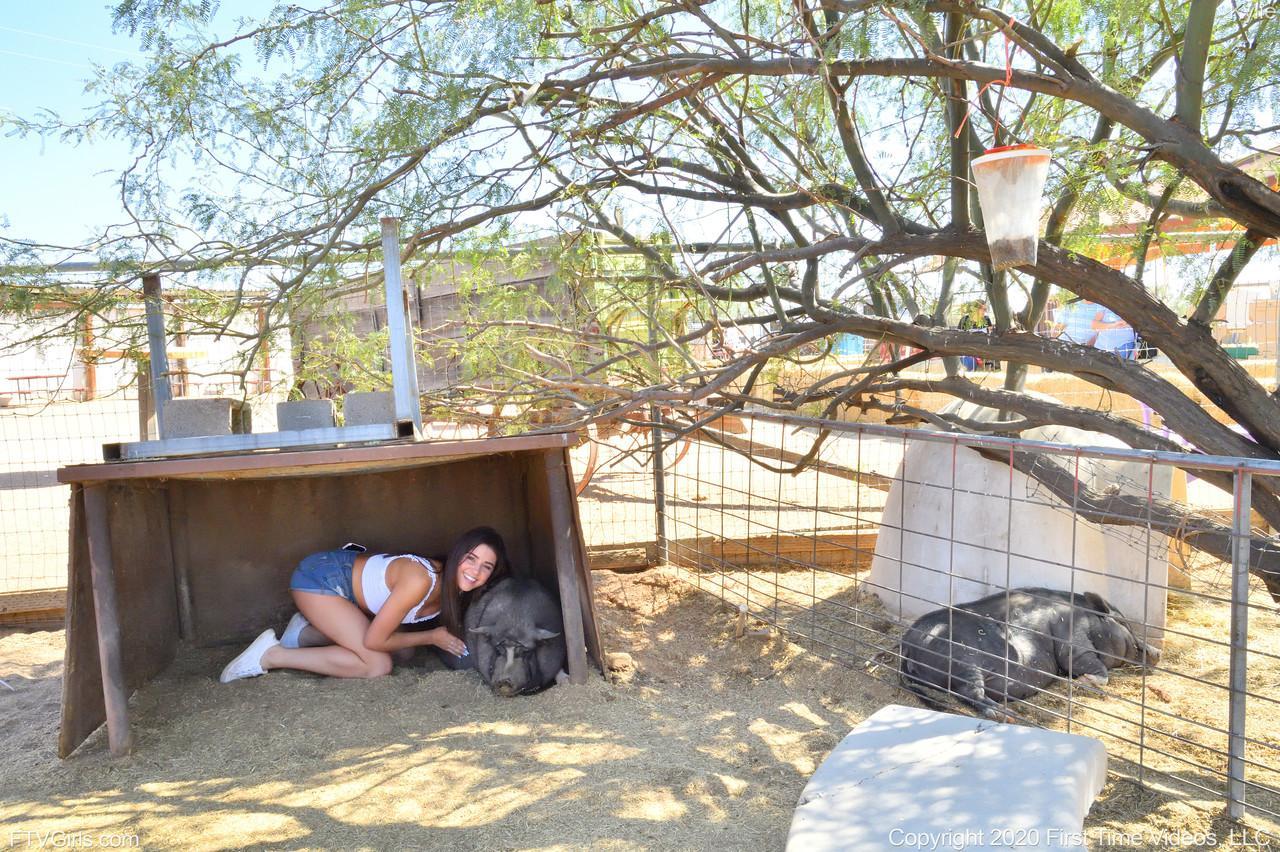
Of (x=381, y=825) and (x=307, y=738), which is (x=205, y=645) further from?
(x=381, y=825)

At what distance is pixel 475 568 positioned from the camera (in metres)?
4.70

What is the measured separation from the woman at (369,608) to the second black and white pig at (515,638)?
18 centimetres

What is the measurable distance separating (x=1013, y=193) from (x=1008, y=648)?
7.72 feet

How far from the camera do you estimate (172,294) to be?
4.54m

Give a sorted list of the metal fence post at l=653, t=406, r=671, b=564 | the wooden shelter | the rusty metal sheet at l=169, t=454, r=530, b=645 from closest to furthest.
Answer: the wooden shelter → the rusty metal sheet at l=169, t=454, r=530, b=645 → the metal fence post at l=653, t=406, r=671, b=564

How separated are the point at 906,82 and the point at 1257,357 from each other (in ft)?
30.2

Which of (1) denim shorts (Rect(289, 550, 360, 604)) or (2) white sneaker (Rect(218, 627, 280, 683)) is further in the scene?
(1) denim shorts (Rect(289, 550, 360, 604))

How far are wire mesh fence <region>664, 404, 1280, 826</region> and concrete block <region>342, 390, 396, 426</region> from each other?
77.5 inches

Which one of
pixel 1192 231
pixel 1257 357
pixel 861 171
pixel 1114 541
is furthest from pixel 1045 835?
pixel 1257 357

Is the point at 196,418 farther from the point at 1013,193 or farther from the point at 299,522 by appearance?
the point at 1013,193

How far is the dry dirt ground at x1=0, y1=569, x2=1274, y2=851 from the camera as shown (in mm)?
3037

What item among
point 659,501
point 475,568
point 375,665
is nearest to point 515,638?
point 475,568

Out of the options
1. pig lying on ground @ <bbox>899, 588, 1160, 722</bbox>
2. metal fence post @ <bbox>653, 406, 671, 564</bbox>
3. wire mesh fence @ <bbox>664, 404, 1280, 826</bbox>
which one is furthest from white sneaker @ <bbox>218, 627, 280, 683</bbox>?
pig lying on ground @ <bbox>899, 588, 1160, 722</bbox>

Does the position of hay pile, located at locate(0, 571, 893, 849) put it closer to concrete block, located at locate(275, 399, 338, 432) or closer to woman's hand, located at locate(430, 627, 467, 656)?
woman's hand, located at locate(430, 627, 467, 656)
